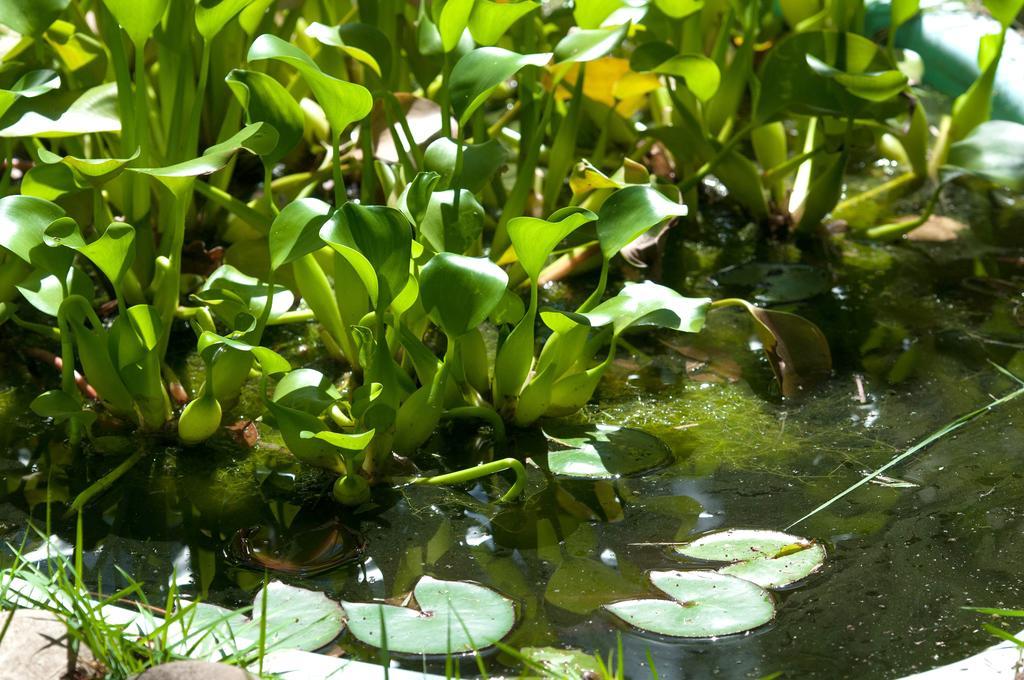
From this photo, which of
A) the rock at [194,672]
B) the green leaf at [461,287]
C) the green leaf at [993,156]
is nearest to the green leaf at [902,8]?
the green leaf at [993,156]

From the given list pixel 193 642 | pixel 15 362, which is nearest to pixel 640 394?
pixel 193 642

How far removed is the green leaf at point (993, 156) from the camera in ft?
5.11

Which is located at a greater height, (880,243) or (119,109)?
(119,109)

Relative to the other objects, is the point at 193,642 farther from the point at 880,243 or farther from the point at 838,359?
the point at 880,243

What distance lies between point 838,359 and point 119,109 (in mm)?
1002

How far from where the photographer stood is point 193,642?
103 cm

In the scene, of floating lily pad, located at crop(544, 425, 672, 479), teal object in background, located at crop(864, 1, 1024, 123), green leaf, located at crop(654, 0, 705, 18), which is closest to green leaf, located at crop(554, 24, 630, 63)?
green leaf, located at crop(654, 0, 705, 18)

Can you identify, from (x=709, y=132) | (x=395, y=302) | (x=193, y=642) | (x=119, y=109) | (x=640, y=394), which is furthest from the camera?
(x=709, y=132)

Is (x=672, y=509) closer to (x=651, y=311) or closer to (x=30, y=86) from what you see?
(x=651, y=311)

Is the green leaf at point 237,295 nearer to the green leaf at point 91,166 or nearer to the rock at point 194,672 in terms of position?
the green leaf at point 91,166

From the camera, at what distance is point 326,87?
3.89ft

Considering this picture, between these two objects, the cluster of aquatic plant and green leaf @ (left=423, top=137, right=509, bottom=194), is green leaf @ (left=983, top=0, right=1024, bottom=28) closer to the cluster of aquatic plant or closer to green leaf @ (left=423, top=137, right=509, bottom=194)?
the cluster of aquatic plant

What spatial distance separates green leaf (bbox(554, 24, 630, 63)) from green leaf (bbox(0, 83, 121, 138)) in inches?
21.9

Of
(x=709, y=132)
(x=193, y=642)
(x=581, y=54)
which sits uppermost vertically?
(x=581, y=54)
